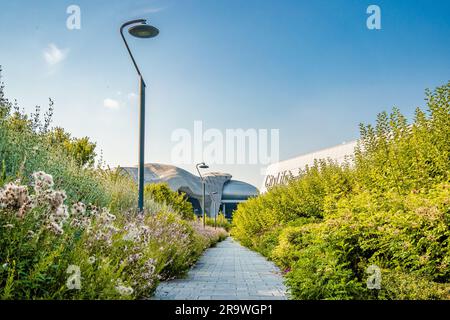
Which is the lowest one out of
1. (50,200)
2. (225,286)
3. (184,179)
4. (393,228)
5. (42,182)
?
(225,286)

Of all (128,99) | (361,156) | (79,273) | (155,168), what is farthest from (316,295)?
(155,168)

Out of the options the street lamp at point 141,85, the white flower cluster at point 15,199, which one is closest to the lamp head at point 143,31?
the street lamp at point 141,85

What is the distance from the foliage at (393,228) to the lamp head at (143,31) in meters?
4.85

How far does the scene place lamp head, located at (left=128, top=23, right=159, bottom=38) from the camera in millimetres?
8107

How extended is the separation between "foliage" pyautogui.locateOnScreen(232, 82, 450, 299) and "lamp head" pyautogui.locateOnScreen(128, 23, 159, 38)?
485cm

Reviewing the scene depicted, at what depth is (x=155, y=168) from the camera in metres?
80.1

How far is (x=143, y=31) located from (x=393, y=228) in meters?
5.86

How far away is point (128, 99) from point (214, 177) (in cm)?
7386

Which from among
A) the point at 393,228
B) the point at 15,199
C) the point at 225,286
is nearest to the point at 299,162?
the point at 225,286

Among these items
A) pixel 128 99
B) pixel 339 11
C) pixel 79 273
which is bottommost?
pixel 79 273

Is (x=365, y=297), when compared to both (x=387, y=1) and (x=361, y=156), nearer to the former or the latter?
(x=387, y=1)

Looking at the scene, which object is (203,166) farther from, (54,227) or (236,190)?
(236,190)

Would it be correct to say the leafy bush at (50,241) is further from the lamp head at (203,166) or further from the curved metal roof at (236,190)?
the curved metal roof at (236,190)

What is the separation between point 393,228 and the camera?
5195 millimetres
